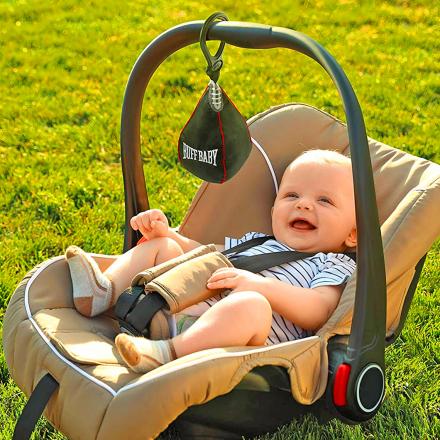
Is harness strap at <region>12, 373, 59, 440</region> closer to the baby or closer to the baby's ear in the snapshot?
the baby

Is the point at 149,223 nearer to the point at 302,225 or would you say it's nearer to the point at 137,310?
the point at 137,310

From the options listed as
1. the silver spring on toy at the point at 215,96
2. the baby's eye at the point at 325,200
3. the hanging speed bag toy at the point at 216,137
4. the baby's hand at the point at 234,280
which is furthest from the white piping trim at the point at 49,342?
Result: the baby's eye at the point at 325,200

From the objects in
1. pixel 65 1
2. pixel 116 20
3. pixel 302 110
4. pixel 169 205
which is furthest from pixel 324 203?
pixel 65 1

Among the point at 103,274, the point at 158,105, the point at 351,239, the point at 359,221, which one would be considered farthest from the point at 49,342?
the point at 158,105

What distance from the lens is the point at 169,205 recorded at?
4379 mm

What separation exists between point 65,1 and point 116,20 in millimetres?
603

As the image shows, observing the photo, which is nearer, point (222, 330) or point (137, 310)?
point (222, 330)

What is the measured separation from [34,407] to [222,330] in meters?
0.54

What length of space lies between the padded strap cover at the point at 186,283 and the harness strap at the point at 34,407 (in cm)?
42

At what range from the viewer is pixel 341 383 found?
2418 mm

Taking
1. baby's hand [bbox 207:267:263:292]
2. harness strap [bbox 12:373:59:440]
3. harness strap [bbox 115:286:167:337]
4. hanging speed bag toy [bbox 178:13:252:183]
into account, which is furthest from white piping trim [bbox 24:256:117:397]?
hanging speed bag toy [bbox 178:13:252:183]

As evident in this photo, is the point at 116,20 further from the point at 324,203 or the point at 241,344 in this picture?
the point at 241,344

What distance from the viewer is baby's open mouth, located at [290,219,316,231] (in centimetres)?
305

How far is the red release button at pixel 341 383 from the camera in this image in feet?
7.91
